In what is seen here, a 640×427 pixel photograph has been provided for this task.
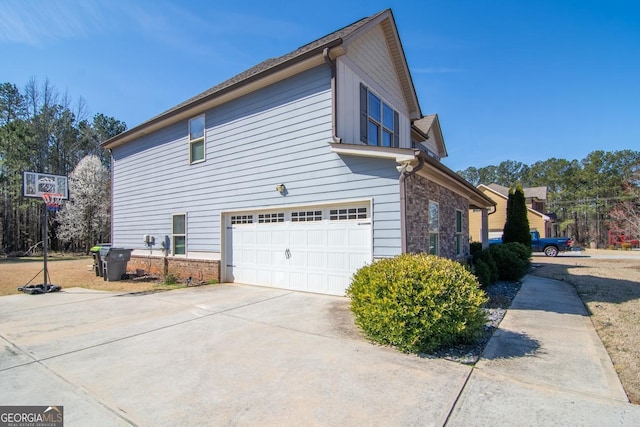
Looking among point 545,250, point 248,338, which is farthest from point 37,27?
point 545,250

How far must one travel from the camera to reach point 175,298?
7727mm

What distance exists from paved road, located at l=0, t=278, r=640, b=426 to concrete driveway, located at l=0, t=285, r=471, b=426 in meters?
0.02

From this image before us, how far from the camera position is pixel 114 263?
1078 centimetres

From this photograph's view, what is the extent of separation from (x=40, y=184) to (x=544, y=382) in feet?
39.8

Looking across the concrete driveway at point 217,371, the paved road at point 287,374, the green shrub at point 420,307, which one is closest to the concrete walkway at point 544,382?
the paved road at point 287,374

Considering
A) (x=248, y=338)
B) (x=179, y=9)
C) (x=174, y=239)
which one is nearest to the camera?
(x=248, y=338)

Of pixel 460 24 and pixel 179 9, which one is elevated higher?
pixel 460 24

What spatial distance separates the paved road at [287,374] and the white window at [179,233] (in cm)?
509

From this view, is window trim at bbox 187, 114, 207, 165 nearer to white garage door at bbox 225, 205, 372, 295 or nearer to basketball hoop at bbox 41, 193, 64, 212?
white garage door at bbox 225, 205, 372, 295

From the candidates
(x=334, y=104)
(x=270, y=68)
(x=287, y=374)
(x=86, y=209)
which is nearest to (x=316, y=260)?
(x=334, y=104)

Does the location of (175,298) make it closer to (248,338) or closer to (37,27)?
(248,338)

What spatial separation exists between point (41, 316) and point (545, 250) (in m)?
28.0

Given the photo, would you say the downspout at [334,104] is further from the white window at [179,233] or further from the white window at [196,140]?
the white window at [179,233]

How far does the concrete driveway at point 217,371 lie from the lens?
2775 millimetres
